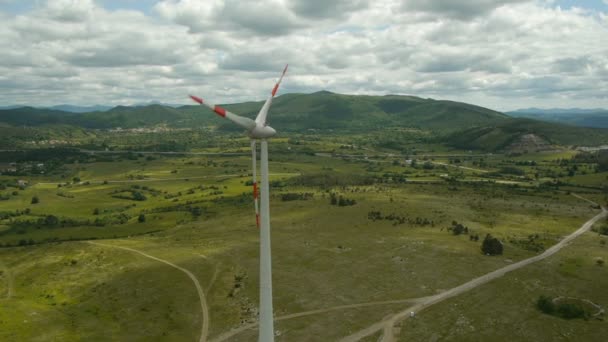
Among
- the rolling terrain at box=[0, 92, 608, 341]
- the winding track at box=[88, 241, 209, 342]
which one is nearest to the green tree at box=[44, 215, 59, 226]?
the rolling terrain at box=[0, 92, 608, 341]

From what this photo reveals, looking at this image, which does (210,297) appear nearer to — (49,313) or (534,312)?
(49,313)

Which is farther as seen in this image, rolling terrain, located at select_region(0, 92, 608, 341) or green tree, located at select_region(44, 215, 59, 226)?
green tree, located at select_region(44, 215, 59, 226)

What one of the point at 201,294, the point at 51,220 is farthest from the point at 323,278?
the point at 51,220

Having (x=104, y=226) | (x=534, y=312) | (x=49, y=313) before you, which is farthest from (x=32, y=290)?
(x=534, y=312)

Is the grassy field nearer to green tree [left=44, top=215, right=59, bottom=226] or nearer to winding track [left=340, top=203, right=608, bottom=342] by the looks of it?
winding track [left=340, top=203, right=608, bottom=342]

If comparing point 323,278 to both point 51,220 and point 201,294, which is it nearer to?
point 201,294

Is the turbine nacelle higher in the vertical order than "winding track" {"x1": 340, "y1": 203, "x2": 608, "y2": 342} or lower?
higher

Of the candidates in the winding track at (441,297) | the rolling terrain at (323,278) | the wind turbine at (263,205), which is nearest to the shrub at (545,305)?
the rolling terrain at (323,278)

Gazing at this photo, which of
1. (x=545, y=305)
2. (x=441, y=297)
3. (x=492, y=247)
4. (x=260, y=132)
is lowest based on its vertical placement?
(x=441, y=297)

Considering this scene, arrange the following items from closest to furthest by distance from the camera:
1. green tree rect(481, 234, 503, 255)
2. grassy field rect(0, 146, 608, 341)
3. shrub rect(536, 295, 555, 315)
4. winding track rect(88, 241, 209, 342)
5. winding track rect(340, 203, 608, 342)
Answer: winding track rect(340, 203, 608, 342)
winding track rect(88, 241, 209, 342)
shrub rect(536, 295, 555, 315)
grassy field rect(0, 146, 608, 341)
green tree rect(481, 234, 503, 255)

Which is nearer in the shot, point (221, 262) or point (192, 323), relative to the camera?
point (192, 323)

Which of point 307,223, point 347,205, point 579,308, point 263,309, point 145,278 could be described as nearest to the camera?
point 263,309
